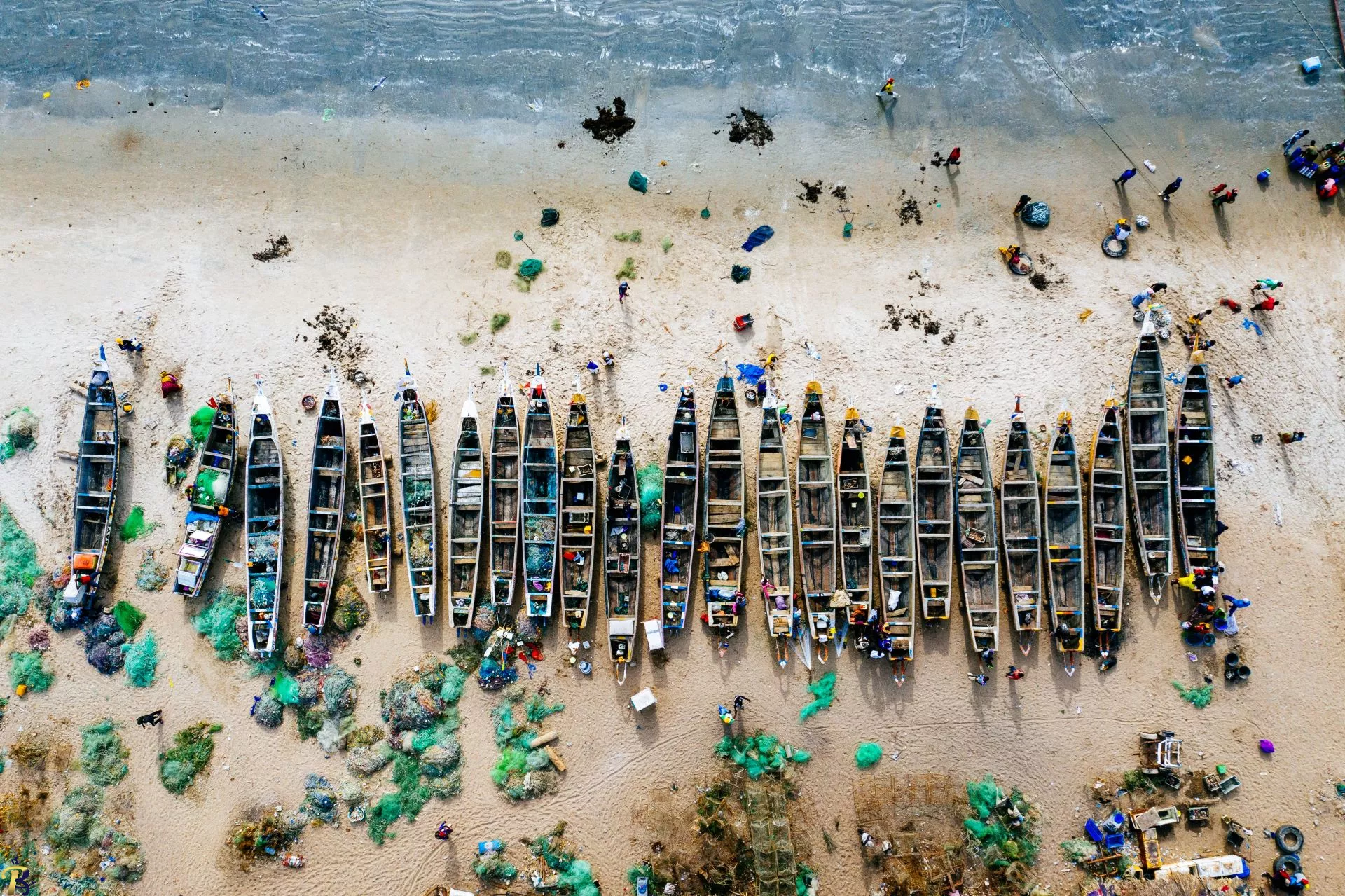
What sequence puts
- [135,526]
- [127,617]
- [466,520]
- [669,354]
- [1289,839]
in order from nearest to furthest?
[1289,839] < [127,617] < [466,520] < [135,526] < [669,354]

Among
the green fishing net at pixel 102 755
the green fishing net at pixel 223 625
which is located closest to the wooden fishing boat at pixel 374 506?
the green fishing net at pixel 223 625

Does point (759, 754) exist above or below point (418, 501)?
below

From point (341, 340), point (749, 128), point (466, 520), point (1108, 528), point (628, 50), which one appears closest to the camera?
point (1108, 528)

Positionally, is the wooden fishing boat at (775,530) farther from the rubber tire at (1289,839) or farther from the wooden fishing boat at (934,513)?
the rubber tire at (1289,839)

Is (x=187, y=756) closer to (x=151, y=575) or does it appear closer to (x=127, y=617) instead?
(x=127, y=617)

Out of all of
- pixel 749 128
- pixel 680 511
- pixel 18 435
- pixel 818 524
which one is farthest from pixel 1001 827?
pixel 18 435

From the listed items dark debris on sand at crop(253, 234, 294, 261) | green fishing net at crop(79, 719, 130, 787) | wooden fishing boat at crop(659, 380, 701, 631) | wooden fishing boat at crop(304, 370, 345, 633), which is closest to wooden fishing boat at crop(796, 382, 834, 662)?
wooden fishing boat at crop(659, 380, 701, 631)

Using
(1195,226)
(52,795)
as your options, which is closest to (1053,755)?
(1195,226)

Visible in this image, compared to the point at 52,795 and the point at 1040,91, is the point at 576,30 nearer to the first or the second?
the point at 1040,91
